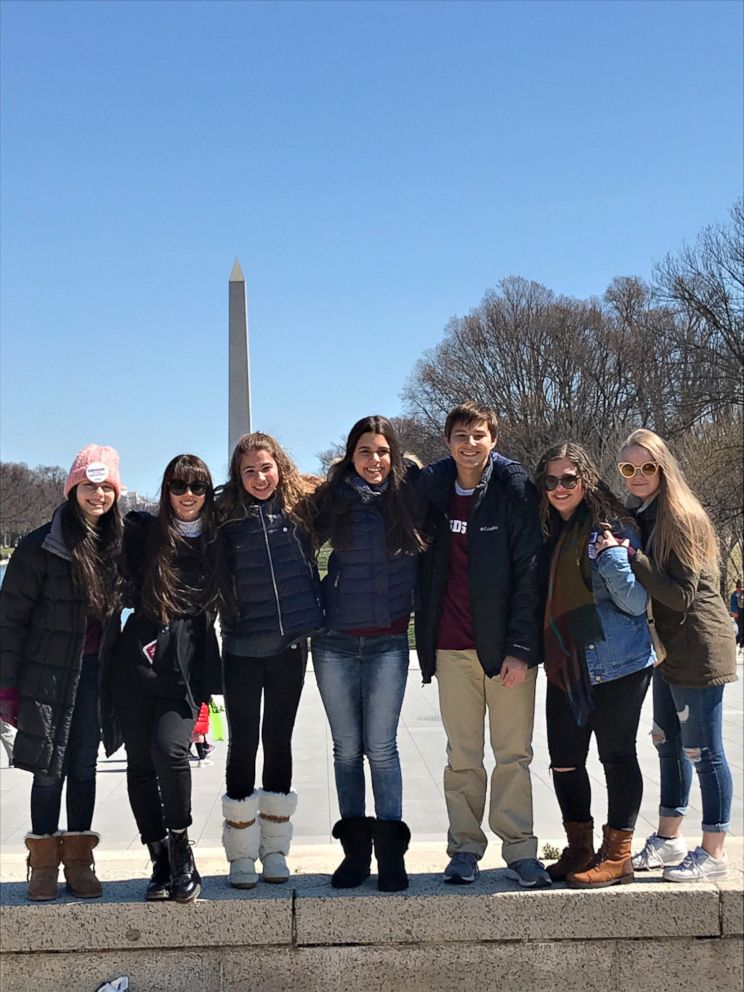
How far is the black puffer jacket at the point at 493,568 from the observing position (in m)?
3.93

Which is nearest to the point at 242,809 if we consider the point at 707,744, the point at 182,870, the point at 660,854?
the point at 182,870

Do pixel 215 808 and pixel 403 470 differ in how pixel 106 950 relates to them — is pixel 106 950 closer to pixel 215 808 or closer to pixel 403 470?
pixel 403 470

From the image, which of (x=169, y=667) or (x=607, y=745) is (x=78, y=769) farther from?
(x=607, y=745)

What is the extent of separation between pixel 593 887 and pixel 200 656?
5.95 ft

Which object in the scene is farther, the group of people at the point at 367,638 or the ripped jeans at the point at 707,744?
the ripped jeans at the point at 707,744

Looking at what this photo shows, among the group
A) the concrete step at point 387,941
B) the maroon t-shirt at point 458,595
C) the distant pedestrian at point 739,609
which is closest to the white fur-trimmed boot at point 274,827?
the concrete step at point 387,941

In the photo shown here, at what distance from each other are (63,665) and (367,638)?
1.20 meters

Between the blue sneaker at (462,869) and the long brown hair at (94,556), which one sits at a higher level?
the long brown hair at (94,556)

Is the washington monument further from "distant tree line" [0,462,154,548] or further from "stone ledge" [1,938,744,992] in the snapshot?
"distant tree line" [0,462,154,548]

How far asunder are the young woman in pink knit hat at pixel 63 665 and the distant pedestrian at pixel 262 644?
1.57 ft

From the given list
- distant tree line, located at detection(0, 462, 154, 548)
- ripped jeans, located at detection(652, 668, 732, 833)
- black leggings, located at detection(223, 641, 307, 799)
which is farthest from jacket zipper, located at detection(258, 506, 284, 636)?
distant tree line, located at detection(0, 462, 154, 548)

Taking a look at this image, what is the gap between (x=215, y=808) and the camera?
8719 mm

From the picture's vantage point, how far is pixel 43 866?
3881 mm

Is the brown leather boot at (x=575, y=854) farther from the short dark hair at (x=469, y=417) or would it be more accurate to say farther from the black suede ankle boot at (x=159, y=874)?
the short dark hair at (x=469, y=417)
